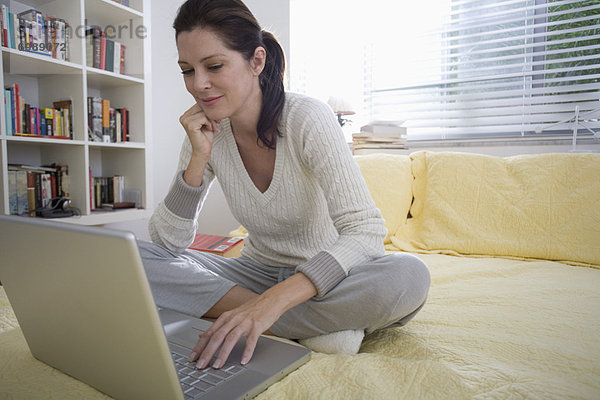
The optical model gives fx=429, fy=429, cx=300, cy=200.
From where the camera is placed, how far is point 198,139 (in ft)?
3.68

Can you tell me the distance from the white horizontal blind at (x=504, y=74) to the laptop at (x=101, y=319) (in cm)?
205

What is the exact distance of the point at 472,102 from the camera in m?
2.48

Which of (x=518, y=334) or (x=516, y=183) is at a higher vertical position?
(x=516, y=183)

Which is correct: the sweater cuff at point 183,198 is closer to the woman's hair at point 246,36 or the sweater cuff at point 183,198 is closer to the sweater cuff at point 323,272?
the woman's hair at point 246,36

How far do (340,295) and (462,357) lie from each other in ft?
0.79

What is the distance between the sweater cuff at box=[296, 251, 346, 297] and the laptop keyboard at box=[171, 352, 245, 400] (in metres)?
0.22

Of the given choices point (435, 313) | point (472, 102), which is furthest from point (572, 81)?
point (435, 313)

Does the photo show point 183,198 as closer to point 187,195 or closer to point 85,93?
point 187,195

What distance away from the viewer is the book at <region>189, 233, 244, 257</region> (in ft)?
5.06

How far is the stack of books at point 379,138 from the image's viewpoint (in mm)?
2357

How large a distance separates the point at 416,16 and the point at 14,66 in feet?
7.23

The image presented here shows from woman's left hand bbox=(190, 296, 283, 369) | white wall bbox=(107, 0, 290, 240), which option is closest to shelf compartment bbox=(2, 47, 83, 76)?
white wall bbox=(107, 0, 290, 240)

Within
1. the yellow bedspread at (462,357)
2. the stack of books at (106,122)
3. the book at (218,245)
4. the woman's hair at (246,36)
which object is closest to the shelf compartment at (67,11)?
the stack of books at (106,122)

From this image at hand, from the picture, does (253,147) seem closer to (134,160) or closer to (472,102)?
(134,160)
